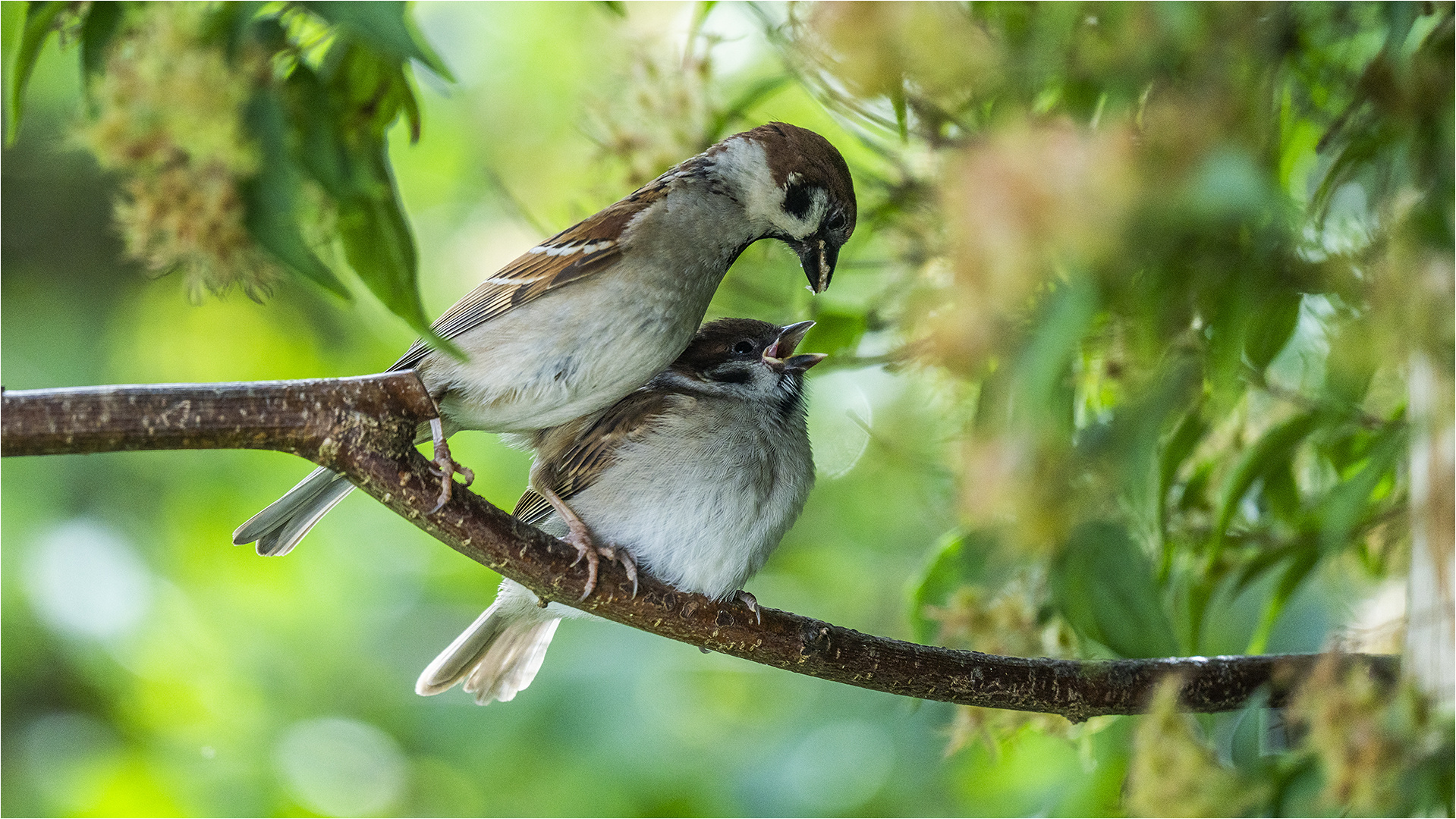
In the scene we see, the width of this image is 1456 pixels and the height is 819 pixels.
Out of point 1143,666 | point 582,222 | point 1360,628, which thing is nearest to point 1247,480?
point 1143,666

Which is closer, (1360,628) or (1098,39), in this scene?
Result: (1098,39)

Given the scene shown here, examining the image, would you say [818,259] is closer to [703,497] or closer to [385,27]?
[703,497]

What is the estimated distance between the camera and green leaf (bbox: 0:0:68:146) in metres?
1.26

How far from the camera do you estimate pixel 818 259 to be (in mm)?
1770

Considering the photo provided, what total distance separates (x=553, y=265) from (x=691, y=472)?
396mm

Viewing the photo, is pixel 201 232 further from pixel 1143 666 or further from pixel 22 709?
pixel 22 709

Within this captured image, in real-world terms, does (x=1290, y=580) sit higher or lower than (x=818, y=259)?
lower

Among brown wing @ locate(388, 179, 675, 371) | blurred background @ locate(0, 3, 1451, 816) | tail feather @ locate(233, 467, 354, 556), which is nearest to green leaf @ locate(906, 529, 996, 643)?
blurred background @ locate(0, 3, 1451, 816)

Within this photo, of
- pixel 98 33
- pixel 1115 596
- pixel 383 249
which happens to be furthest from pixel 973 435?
pixel 98 33

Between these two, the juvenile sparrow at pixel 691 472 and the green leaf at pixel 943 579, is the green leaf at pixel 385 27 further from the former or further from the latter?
the green leaf at pixel 943 579

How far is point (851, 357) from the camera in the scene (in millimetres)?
1956

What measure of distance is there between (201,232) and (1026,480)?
41.2 inches

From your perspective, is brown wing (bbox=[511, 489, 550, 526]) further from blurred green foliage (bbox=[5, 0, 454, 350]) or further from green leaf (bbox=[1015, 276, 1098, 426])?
green leaf (bbox=[1015, 276, 1098, 426])

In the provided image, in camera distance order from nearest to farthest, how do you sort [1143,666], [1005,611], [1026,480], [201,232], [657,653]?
1. [201,232]
2. [1026,480]
3. [1143,666]
4. [1005,611]
5. [657,653]
